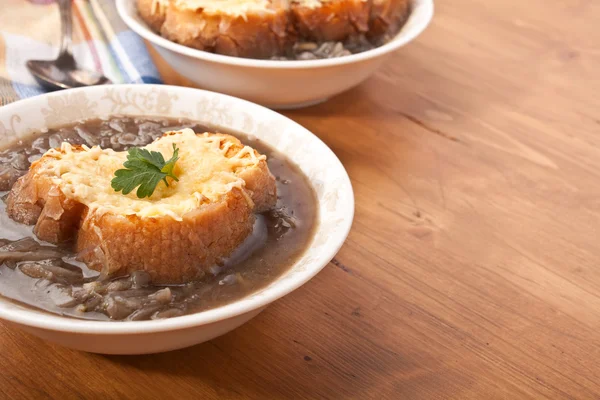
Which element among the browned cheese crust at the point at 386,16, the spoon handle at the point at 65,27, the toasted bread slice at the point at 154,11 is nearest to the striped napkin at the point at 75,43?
the spoon handle at the point at 65,27

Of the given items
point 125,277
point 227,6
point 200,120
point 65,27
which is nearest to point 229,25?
point 227,6

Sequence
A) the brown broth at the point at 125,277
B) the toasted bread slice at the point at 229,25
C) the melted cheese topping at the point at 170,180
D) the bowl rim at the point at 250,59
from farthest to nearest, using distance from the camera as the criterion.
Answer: the toasted bread slice at the point at 229,25, the bowl rim at the point at 250,59, the melted cheese topping at the point at 170,180, the brown broth at the point at 125,277

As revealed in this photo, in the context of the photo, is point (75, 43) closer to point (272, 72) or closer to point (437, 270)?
point (272, 72)

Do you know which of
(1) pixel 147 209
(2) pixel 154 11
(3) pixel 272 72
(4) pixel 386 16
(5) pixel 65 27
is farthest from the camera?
(5) pixel 65 27

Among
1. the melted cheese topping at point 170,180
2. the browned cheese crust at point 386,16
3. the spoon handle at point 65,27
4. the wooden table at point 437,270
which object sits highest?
the melted cheese topping at point 170,180

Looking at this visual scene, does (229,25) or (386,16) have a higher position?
(229,25)

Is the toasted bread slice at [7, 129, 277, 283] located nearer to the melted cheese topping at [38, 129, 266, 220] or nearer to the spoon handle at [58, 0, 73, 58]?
the melted cheese topping at [38, 129, 266, 220]

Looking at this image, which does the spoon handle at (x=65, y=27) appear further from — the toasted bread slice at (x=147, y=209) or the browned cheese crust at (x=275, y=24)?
the toasted bread slice at (x=147, y=209)
